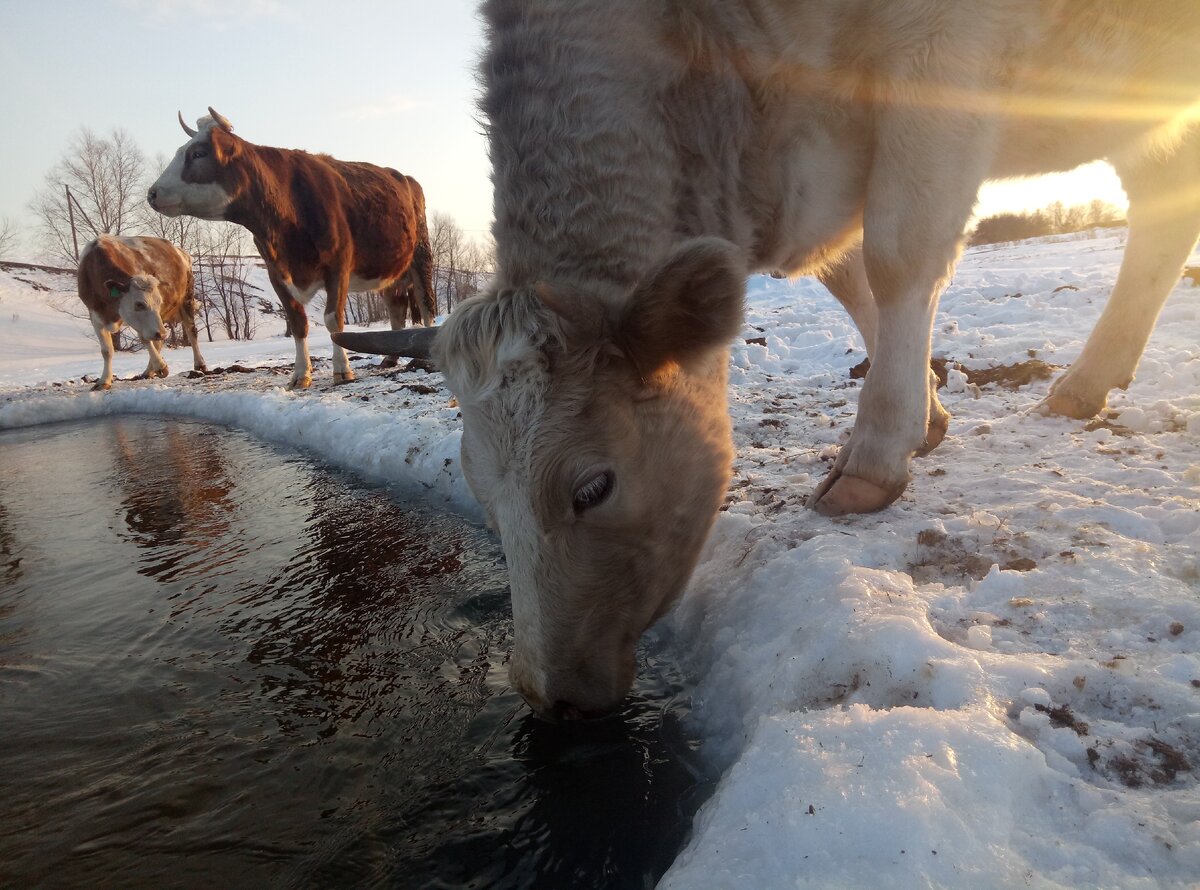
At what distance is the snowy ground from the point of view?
1152mm

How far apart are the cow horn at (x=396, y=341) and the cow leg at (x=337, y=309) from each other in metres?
7.68

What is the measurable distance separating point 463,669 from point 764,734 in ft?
3.93

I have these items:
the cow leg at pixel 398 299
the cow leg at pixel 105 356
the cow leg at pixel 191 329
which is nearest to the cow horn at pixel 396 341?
→ the cow leg at pixel 398 299

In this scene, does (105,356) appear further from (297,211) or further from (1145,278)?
(1145,278)

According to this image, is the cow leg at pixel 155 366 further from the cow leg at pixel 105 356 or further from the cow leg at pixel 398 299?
the cow leg at pixel 398 299

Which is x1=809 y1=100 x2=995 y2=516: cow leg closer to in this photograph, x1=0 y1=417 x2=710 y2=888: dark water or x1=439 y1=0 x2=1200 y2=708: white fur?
x1=439 y1=0 x2=1200 y2=708: white fur

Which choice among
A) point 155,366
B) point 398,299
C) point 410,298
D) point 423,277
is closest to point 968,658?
point 423,277

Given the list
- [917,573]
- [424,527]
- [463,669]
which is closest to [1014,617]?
[917,573]

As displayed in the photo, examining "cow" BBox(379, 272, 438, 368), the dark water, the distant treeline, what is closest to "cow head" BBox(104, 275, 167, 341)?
"cow" BBox(379, 272, 438, 368)

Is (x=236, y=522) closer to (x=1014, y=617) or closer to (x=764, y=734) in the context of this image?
(x=764, y=734)

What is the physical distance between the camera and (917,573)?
2299 millimetres

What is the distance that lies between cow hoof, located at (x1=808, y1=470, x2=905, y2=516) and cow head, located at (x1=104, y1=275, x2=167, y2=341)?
16.6m

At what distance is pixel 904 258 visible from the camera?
2.71 m

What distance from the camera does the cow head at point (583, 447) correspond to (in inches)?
76.8
